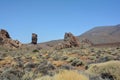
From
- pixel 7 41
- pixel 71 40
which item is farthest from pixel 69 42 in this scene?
pixel 7 41

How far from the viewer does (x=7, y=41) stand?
5350 centimetres

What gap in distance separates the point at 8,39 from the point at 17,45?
7.00 feet

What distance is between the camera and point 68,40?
54.6 meters

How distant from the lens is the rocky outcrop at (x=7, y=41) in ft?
173

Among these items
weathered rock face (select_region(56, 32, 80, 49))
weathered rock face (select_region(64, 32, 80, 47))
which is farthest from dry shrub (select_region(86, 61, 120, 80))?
weathered rock face (select_region(64, 32, 80, 47))

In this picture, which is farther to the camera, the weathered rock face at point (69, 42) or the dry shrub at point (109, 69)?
the weathered rock face at point (69, 42)

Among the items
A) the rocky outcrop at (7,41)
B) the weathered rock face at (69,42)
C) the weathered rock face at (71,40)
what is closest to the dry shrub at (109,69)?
the weathered rock face at (69,42)

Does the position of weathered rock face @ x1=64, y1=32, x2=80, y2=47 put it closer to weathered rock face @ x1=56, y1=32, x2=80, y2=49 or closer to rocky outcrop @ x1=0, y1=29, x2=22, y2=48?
weathered rock face @ x1=56, y1=32, x2=80, y2=49

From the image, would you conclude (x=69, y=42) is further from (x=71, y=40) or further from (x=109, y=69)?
(x=109, y=69)

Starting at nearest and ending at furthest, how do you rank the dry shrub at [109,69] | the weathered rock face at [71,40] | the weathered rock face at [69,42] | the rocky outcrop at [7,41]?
the dry shrub at [109,69]
the rocky outcrop at [7,41]
the weathered rock face at [69,42]
the weathered rock face at [71,40]

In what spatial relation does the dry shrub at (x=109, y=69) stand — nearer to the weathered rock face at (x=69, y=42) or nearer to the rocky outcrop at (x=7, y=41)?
the weathered rock face at (x=69, y=42)

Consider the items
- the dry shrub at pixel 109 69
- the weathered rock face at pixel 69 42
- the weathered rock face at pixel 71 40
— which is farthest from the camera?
the weathered rock face at pixel 71 40

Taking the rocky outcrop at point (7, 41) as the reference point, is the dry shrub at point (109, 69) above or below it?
below

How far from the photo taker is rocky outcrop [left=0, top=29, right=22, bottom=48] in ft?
173
